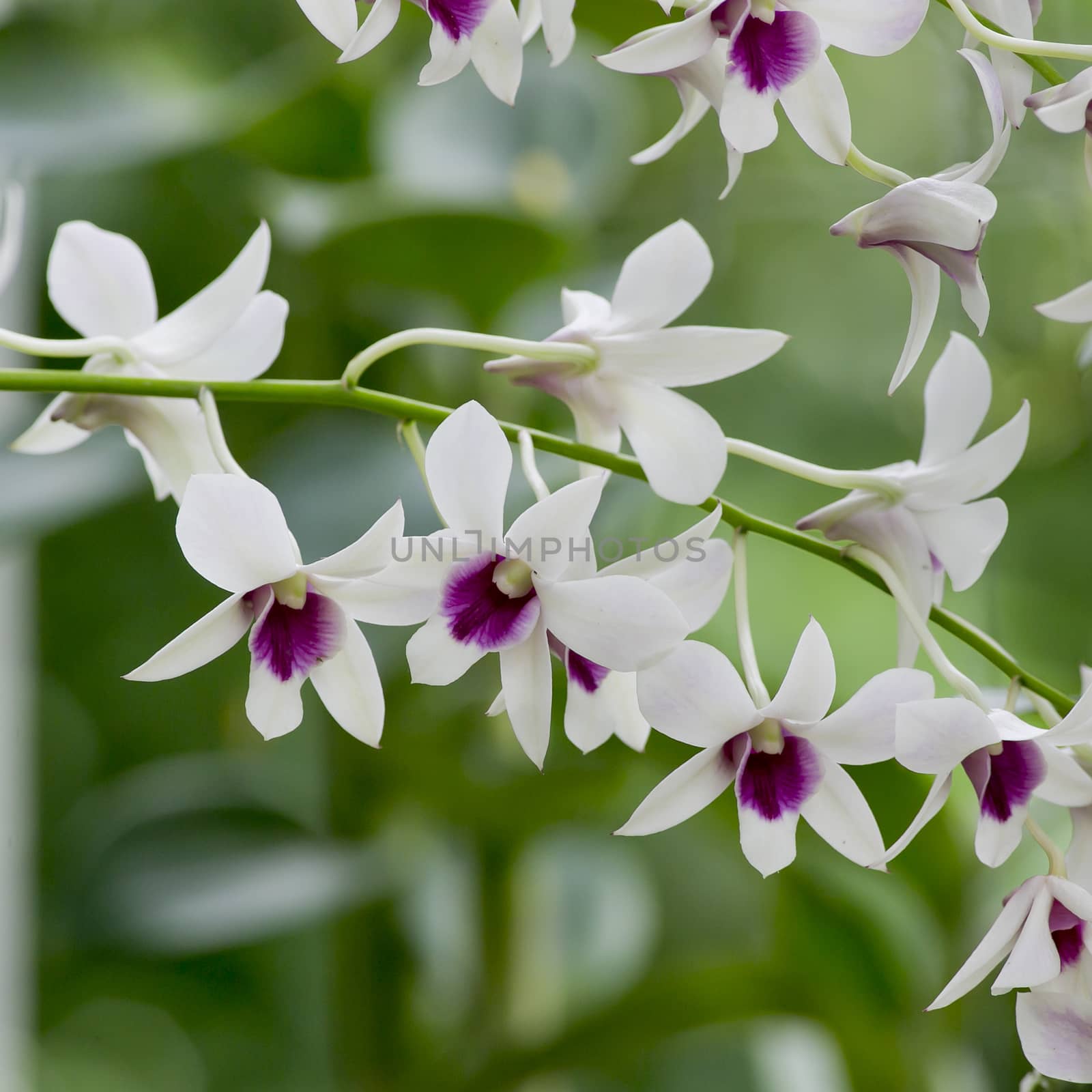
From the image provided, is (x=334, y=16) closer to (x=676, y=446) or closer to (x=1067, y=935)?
(x=676, y=446)

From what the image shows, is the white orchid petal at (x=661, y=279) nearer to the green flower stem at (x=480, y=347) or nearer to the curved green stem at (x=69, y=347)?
the green flower stem at (x=480, y=347)

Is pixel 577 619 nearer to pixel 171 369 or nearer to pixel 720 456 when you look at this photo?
pixel 720 456

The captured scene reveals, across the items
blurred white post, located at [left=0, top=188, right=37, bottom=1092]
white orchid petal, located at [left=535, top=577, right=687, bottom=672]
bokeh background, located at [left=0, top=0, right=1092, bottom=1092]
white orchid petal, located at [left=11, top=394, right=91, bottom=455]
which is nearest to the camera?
white orchid petal, located at [left=535, top=577, right=687, bottom=672]

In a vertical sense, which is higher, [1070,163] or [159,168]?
[159,168]

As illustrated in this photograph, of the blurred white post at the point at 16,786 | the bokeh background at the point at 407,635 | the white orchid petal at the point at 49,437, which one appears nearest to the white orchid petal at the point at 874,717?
the white orchid petal at the point at 49,437

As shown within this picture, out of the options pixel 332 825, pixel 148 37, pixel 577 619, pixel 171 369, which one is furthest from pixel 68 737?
pixel 577 619

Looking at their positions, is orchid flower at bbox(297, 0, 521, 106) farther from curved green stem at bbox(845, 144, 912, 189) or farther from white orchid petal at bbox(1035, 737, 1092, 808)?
white orchid petal at bbox(1035, 737, 1092, 808)

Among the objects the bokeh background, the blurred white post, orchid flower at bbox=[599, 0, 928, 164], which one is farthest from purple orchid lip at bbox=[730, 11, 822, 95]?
the blurred white post
